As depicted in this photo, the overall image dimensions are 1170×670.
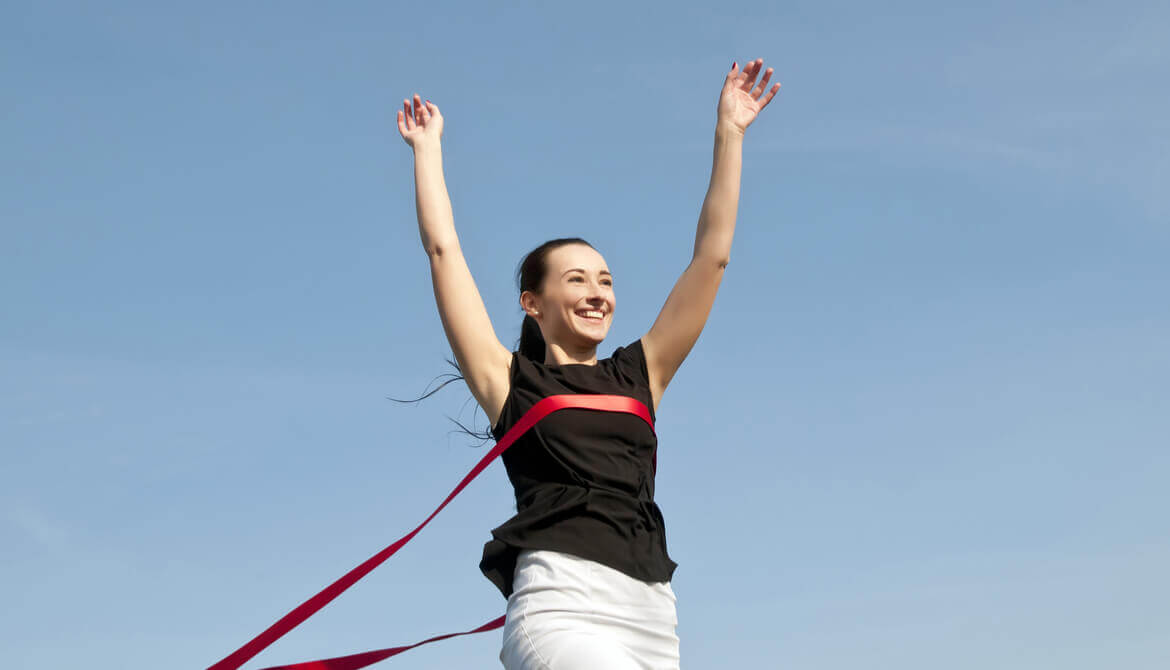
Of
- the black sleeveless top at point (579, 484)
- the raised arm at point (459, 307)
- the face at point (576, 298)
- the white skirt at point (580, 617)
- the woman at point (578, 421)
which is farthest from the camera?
the face at point (576, 298)

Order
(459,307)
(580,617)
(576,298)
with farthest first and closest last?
(576,298), (459,307), (580,617)

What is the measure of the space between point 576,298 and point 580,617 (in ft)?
4.76

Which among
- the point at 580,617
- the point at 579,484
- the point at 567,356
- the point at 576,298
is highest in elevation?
the point at 576,298

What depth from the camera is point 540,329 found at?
230 inches

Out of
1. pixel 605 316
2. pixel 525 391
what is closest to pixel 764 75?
pixel 605 316

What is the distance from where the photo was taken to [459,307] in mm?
5152

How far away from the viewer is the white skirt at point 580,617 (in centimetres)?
444

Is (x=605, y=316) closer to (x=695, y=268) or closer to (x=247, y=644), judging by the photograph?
(x=695, y=268)

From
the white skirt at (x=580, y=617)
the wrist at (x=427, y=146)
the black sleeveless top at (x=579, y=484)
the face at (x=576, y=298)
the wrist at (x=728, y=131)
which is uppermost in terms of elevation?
the wrist at (x=728, y=131)

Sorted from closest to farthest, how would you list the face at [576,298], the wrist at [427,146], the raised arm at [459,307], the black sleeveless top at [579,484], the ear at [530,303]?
the black sleeveless top at [579,484]
the raised arm at [459,307]
the face at [576,298]
the wrist at [427,146]
the ear at [530,303]

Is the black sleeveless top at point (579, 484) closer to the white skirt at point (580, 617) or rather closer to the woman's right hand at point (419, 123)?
the white skirt at point (580, 617)

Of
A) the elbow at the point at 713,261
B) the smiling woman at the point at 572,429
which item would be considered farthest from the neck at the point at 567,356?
the elbow at the point at 713,261

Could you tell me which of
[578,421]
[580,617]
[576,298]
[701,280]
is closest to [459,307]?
[576,298]

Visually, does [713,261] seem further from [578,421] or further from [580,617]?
[580,617]
